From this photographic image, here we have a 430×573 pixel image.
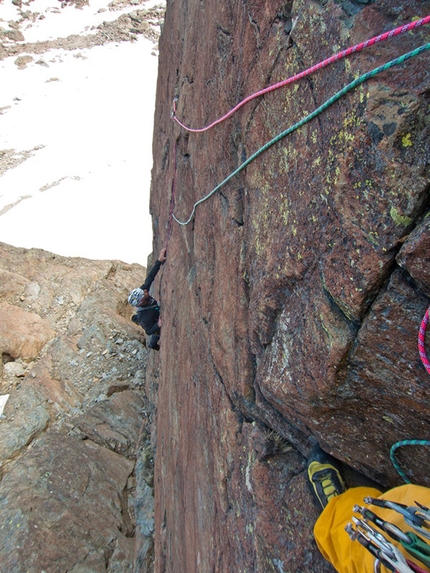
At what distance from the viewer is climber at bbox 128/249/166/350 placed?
8422 mm

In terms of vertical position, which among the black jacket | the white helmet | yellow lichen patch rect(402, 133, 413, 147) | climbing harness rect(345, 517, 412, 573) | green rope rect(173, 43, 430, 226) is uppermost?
green rope rect(173, 43, 430, 226)

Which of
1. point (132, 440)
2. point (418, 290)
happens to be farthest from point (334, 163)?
point (132, 440)

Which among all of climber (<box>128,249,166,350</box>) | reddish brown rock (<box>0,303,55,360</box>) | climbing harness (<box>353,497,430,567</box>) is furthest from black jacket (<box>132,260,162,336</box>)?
climbing harness (<box>353,497,430,567</box>)

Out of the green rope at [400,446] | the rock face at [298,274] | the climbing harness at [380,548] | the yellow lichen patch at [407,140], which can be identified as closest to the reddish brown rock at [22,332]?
the rock face at [298,274]

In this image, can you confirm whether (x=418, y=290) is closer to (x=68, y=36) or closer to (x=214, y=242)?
(x=214, y=242)

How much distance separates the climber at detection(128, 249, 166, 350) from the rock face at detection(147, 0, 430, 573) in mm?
3034

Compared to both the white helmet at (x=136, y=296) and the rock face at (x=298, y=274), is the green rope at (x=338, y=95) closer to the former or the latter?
the rock face at (x=298, y=274)

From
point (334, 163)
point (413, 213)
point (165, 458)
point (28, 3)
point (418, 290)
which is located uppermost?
point (28, 3)

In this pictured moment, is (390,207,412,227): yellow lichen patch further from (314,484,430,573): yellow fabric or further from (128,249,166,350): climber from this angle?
(128,249,166,350): climber

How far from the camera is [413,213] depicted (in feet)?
6.64

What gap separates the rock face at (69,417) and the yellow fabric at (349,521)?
7.18m

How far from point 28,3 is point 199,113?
55.0 m

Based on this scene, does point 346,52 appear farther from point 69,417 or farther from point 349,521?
point 69,417

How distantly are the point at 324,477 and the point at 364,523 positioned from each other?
2.81 feet
